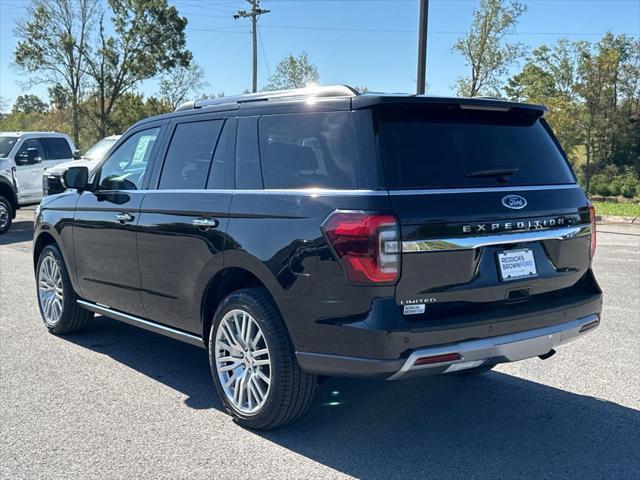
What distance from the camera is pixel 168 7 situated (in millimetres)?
34594

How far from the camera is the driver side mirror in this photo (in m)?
5.46

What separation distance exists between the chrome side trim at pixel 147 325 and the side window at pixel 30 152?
10777 mm

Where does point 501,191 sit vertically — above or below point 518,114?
below

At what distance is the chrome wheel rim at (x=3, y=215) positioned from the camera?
14.5m

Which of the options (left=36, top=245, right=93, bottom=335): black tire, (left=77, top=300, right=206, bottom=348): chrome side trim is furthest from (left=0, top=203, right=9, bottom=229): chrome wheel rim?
(left=77, top=300, right=206, bottom=348): chrome side trim

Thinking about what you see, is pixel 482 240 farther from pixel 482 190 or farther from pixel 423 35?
pixel 423 35

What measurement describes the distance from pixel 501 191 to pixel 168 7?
3446 cm

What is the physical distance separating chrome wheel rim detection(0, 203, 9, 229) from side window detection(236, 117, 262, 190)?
12212 mm

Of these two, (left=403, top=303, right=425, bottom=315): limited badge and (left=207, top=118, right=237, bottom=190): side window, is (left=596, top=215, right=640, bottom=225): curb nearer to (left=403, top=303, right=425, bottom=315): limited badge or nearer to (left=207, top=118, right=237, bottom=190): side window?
(left=207, top=118, right=237, bottom=190): side window

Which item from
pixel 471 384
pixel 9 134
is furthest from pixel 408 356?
pixel 9 134

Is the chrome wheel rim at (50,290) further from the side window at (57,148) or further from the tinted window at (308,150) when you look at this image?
the side window at (57,148)

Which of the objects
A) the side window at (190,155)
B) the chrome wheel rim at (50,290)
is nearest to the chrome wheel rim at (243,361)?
the side window at (190,155)

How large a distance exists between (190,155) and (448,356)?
232cm

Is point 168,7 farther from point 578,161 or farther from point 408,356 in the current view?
point 408,356
